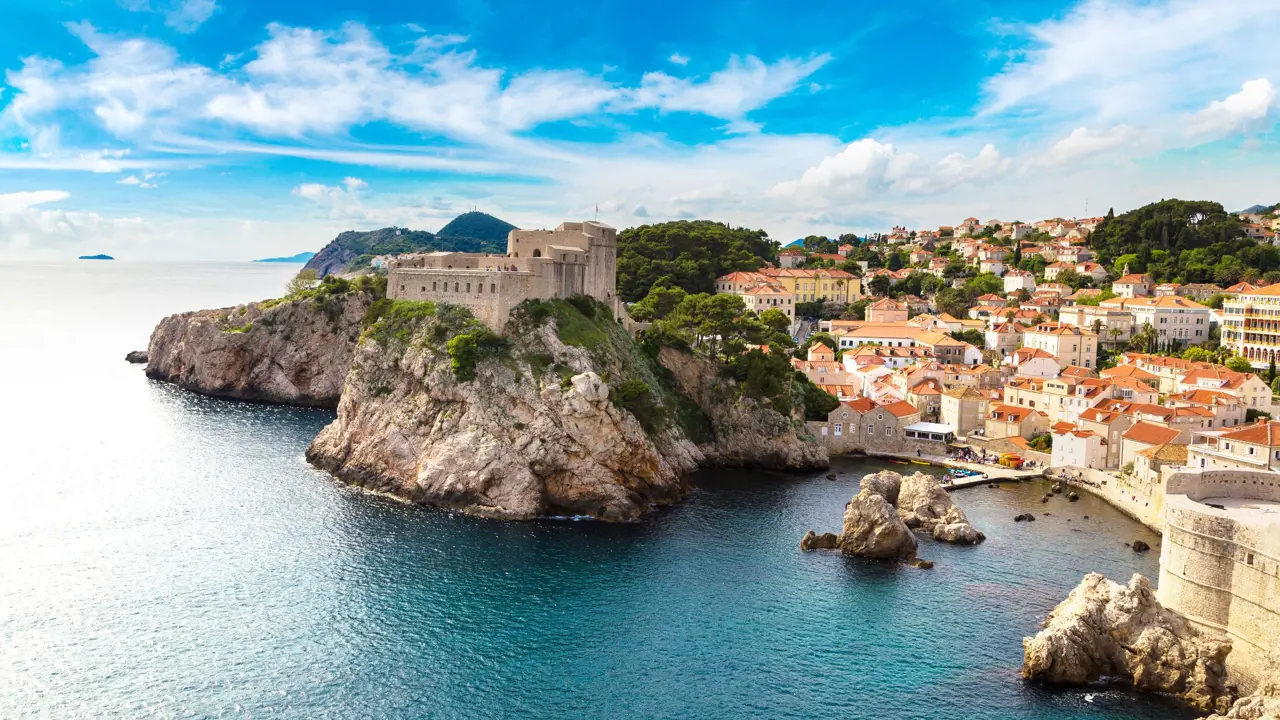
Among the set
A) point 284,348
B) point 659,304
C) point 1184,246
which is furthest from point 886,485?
point 1184,246

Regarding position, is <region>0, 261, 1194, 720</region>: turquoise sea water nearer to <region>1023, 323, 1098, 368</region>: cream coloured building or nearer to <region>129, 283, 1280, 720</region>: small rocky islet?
<region>129, 283, 1280, 720</region>: small rocky islet

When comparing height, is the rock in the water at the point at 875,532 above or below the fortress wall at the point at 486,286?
below

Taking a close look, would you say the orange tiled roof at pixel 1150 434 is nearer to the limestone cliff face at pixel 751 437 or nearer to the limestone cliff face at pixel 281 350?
the limestone cliff face at pixel 751 437

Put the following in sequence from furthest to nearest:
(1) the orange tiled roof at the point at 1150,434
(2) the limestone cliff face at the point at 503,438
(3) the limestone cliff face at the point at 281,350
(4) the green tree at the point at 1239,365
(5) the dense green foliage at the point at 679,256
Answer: (5) the dense green foliage at the point at 679,256
(3) the limestone cliff face at the point at 281,350
(4) the green tree at the point at 1239,365
(1) the orange tiled roof at the point at 1150,434
(2) the limestone cliff face at the point at 503,438

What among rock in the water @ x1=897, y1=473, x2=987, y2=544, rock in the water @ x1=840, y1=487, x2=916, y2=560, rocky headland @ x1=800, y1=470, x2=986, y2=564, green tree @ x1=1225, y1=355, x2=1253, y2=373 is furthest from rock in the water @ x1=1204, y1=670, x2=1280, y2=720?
green tree @ x1=1225, y1=355, x2=1253, y2=373

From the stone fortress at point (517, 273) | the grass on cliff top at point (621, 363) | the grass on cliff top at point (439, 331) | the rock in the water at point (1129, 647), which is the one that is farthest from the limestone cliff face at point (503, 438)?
the rock in the water at point (1129, 647)

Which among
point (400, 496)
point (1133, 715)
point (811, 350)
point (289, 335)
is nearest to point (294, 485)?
point (400, 496)

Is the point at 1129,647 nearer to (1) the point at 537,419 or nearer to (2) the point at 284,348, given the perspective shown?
(1) the point at 537,419
